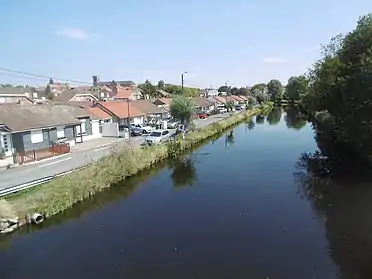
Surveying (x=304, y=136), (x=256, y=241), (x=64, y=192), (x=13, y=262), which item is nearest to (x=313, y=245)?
(x=256, y=241)

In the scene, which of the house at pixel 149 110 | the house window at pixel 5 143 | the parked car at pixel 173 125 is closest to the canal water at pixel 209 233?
the house window at pixel 5 143

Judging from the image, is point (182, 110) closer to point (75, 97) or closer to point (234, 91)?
point (75, 97)

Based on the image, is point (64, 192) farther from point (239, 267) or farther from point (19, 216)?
point (239, 267)

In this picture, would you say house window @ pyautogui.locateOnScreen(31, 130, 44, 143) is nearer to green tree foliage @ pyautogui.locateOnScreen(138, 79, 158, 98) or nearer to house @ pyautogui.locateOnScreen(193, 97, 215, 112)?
house @ pyautogui.locateOnScreen(193, 97, 215, 112)

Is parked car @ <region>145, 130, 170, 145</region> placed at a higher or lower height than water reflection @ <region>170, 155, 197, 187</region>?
higher

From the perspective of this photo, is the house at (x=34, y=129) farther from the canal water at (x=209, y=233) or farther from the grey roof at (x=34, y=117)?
the canal water at (x=209, y=233)

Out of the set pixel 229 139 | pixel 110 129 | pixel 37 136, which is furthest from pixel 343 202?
pixel 110 129

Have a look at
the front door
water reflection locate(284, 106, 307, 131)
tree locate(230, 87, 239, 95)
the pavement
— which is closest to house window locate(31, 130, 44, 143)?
the front door
